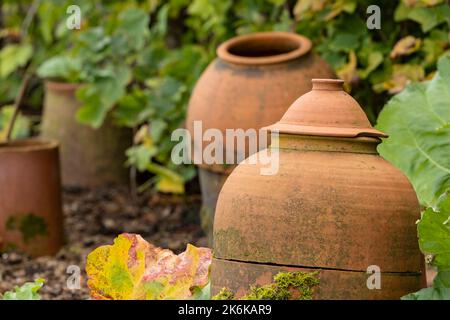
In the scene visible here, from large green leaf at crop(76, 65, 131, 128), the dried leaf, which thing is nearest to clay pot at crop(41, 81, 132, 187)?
large green leaf at crop(76, 65, 131, 128)

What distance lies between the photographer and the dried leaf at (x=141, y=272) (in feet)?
6.84

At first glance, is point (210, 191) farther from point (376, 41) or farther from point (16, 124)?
point (16, 124)

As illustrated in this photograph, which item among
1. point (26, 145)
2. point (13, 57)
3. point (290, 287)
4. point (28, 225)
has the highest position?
point (13, 57)

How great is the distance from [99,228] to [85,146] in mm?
1225

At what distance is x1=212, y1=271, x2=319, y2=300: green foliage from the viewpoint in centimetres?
194

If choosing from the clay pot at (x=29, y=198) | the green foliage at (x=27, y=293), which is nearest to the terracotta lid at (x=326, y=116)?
the green foliage at (x=27, y=293)

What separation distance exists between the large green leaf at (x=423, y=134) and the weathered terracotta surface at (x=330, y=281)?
56 centimetres

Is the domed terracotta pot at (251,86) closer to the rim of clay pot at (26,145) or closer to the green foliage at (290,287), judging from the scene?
the rim of clay pot at (26,145)

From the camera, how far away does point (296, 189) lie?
2002 millimetres

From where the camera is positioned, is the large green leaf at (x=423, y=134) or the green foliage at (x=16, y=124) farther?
the green foliage at (x=16, y=124)

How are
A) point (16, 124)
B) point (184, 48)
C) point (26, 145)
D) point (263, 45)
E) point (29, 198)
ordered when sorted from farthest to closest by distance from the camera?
point (16, 124) → point (184, 48) → point (26, 145) → point (29, 198) → point (263, 45)

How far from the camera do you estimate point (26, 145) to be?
416cm

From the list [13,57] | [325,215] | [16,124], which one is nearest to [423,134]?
[325,215]
